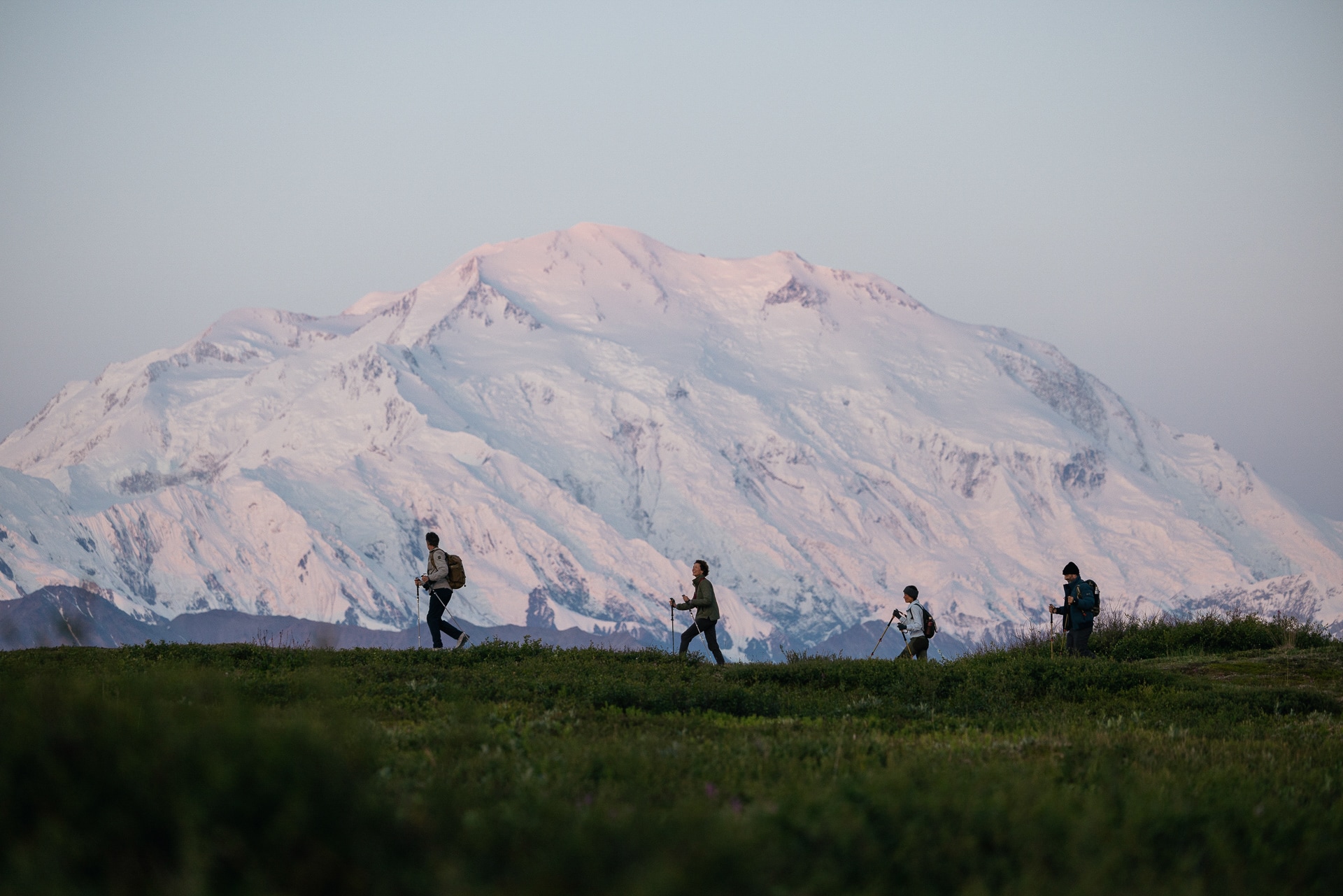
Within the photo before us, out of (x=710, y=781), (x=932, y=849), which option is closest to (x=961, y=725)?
(x=710, y=781)

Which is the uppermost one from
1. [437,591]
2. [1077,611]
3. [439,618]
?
[1077,611]

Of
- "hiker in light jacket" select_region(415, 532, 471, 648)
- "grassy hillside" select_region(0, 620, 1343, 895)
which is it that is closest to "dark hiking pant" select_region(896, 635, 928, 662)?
"hiker in light jacket" select_region(415, 532, 471, 648)

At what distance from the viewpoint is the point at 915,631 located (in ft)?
81.1

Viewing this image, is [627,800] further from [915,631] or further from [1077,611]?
[1077,611]

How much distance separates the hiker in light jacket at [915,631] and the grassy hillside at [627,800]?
9.38m

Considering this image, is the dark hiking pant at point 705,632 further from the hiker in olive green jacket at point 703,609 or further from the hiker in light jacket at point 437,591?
the hiker in light jacket at point 437,591

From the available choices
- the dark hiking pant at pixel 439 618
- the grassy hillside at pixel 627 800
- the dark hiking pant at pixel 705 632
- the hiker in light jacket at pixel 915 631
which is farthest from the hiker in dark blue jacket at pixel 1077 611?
the dark hiking pant at pixel 439 618

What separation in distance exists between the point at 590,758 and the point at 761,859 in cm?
382

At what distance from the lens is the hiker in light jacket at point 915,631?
24.4 meters

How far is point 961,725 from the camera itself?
48.0ft

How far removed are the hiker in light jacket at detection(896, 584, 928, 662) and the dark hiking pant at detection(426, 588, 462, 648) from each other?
893cm

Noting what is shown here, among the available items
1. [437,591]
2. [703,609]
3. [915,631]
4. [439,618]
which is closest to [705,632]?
[703,609]

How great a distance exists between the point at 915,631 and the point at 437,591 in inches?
387

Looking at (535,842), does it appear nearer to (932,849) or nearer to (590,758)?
(932,849)
